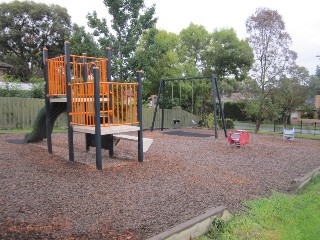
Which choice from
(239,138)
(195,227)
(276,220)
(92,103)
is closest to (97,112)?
(92,103)

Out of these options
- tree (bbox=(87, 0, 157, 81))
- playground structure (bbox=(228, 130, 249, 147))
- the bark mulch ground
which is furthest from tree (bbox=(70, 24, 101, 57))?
playground structure (bbox=(228, 130, 249, 147))

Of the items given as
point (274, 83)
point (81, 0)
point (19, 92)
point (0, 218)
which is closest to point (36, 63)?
point (19, 92)

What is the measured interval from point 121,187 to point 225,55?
80.3 feet

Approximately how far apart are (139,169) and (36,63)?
3665cm

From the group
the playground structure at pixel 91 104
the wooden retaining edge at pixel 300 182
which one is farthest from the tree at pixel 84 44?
the wooden retaining edge at pixel 300 182

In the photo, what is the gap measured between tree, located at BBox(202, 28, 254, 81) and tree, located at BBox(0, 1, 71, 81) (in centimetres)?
1838

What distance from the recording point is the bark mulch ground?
3.15 metres

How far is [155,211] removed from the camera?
12.0ft

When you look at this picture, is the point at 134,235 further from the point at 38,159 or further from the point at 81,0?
the point at 81,0

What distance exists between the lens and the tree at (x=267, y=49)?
51.1 ft

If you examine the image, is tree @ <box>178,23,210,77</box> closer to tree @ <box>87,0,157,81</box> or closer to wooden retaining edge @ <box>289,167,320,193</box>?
tree @ <box>87,0,157,81</box>

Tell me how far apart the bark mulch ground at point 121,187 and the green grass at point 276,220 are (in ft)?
0.99

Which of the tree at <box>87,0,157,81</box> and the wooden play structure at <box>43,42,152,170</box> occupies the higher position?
the tree at <box>87,0,157,81</box>

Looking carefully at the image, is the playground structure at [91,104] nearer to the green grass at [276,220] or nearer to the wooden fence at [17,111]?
the green grass at [276,220]
